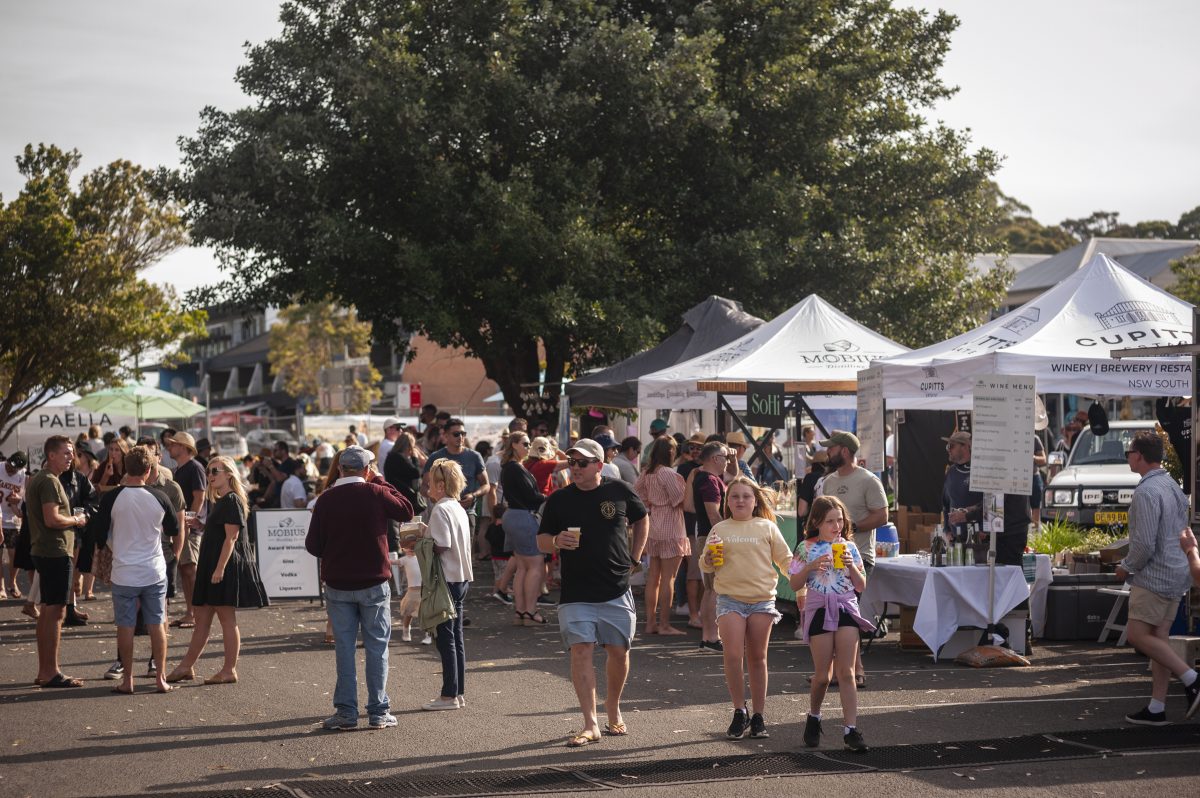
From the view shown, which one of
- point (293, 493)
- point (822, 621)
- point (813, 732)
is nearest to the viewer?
point (822, 621)

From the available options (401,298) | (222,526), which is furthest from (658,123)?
(222,526)

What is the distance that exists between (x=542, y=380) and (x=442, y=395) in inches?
1777

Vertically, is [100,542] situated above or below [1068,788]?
above

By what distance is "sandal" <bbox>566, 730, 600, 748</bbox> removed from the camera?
8.55m

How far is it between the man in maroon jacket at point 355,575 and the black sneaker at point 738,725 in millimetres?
2281

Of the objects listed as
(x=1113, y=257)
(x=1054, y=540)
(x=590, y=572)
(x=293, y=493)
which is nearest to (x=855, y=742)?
(x=590, y=572)

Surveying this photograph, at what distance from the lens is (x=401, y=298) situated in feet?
87.5

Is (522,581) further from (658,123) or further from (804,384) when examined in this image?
(658,123)

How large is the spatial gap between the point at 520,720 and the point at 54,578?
4247 millimetres

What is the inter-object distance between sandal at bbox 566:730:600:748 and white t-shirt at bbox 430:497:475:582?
1678 mm

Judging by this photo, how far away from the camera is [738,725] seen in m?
8.73

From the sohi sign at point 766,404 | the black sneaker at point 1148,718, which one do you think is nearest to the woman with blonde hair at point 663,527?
the sohi sign at point 766,404

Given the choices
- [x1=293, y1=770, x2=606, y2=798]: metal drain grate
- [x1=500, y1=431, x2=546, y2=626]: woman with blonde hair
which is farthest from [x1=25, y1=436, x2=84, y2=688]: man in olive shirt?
[x1=500, y1=431, x2=546, y2=626]: woman with blonde hair

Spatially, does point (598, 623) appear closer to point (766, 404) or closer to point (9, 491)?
point (766, 404)
